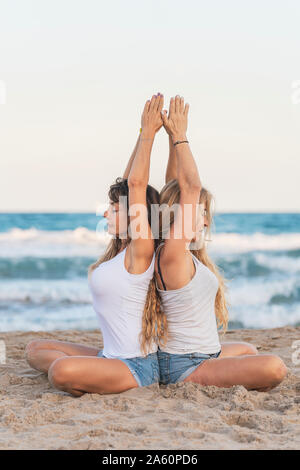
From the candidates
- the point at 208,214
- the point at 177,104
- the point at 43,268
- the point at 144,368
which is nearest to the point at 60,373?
the point at 144,368

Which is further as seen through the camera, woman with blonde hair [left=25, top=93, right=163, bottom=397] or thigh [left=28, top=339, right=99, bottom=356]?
thigh [left=28, top=339, right=99, bottom=356]

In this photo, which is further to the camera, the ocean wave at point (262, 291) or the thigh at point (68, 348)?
the ocean wave at point (262, 291)

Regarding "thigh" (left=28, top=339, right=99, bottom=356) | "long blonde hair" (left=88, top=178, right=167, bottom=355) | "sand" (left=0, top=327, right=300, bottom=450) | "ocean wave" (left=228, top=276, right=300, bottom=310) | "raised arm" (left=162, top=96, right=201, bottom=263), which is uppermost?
"raised arm" (left=162, top=96, right=201, bottom=263)

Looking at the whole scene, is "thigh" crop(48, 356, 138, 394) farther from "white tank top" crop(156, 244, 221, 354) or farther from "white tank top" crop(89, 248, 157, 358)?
"white tank top" crop(156, 244, 221, 354)

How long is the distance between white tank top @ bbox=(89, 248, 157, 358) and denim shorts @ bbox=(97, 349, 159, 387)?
40 millimetres

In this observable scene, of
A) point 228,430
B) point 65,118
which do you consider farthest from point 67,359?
point 65,118

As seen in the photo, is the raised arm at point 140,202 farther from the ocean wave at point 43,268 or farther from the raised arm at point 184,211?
the ocean wave at point 43,268

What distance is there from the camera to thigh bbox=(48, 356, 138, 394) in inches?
124

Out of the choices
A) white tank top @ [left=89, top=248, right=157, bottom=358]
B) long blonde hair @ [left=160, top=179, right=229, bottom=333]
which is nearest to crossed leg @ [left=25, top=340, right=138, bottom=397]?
white tank top @ [left=89, top=248, right=157, bottom=358]

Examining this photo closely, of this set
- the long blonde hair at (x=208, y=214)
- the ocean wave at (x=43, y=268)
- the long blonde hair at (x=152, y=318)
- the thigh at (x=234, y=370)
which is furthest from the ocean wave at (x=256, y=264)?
the long blonde hair at (x=152, y=318)

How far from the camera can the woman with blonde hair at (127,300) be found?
315 cm

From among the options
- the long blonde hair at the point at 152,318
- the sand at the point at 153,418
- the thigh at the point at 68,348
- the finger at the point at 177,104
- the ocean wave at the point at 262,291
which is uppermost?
the finger at the point at 177,104

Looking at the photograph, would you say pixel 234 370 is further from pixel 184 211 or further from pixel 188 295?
pixel 184 211

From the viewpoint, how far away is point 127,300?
3209mm
